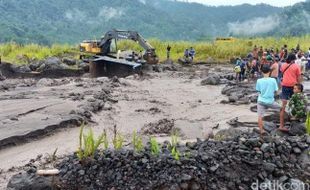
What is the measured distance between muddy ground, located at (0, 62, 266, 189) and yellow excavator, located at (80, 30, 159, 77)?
3528mm

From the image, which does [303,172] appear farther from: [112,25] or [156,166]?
[112,25]

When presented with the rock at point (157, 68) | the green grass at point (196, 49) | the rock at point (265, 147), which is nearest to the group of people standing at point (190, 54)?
the green grass at point (196, 49)

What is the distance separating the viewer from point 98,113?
14.6 m

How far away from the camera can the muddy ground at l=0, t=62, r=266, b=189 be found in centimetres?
1084

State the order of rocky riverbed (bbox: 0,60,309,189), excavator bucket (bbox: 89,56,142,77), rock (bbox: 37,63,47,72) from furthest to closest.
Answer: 1. rock (bbox: 37,63,47,72)
2. excavator bucket (bbox: 89,56,142,77)
3. rocky riverbed (bbox: 0,60,309,189)

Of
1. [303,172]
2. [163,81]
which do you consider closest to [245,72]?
[163,81]

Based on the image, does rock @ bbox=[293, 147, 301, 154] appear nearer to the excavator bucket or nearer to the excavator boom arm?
the excavator bucket

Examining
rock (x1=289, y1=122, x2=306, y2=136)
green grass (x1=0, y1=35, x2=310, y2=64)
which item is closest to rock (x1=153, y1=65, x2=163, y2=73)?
green grass (x1=0, y1=35, x2=310, y2=64)

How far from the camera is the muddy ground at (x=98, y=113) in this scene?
35.6 feet

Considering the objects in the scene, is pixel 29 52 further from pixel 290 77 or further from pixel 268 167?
pixel 268 167

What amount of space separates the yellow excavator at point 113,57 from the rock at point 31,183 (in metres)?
18.4

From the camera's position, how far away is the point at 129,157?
7.34 metres

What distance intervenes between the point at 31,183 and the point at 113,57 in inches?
821

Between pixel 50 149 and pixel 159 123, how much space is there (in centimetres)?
329
